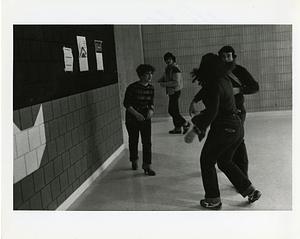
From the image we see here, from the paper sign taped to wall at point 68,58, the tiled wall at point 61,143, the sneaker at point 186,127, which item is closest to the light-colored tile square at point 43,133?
the tiled wall at point 61,143

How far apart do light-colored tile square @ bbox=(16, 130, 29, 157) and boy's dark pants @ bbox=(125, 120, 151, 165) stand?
0.99 feet

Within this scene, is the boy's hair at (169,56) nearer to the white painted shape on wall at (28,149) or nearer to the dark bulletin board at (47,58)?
the dark bulletin board at (47,58)

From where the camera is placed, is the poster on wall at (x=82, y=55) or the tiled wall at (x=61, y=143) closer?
the tiled wall at (x=61, y=143)

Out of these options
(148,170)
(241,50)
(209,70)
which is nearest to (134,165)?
(148,170)

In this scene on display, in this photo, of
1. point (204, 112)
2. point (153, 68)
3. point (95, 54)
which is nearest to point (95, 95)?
point (95, 54)

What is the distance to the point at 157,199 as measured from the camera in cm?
111

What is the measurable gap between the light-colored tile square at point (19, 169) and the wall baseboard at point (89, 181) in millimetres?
147

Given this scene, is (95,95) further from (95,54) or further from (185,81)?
(185,81)

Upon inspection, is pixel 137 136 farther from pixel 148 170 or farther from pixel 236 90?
pixel 236 90

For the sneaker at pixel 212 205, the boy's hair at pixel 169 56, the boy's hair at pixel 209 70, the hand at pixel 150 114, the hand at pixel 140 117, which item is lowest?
the sneaker at pixel 212 205

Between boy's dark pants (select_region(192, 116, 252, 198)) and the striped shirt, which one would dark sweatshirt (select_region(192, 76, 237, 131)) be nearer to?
boy's dark pants (select_region(192, 116, 252, 198))

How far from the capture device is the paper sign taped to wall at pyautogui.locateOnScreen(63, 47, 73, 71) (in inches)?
44.7

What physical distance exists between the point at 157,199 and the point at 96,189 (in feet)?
0.67

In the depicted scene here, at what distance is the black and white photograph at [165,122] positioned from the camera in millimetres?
1027
